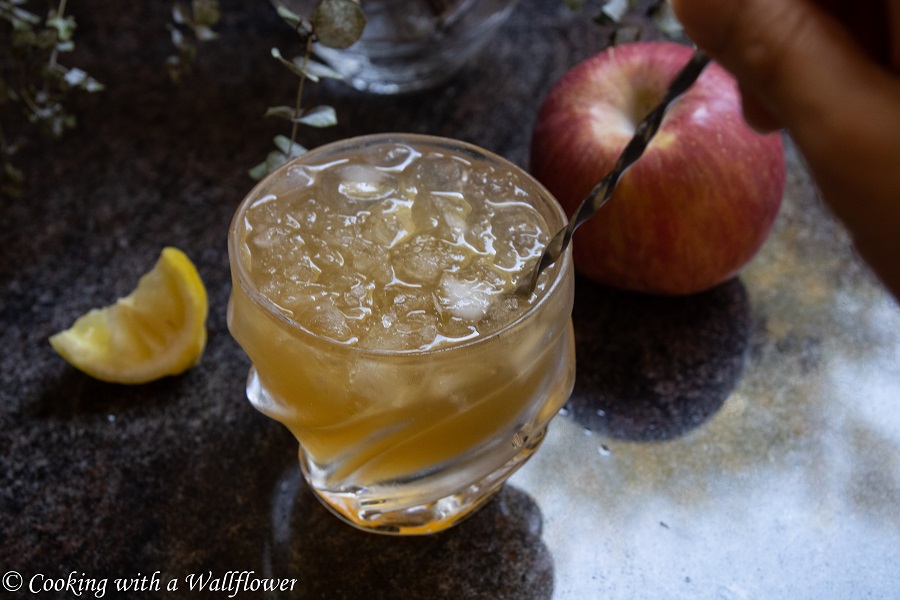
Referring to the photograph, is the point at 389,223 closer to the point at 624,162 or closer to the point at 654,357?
the point at 624,162

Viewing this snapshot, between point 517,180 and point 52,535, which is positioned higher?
point 517,180

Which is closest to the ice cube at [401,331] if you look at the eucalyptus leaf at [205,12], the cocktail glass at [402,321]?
the cocktail glass at [402,321]

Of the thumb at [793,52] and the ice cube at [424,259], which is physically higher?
the thumb at [793,52]

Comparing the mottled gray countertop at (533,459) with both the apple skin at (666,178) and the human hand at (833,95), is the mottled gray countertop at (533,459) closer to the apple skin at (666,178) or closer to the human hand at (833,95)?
the apple skin at (666,178)

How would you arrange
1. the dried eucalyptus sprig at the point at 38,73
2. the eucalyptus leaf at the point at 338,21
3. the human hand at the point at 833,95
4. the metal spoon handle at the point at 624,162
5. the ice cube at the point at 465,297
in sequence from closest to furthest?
1. the human hand at the point at 833,95
2. the metal spoon handle at the point at 624,162
3. the ice cube at the point at 465,297
4. the eucalyptus leaf at the point at 338,21
5. the dried eucalyptus sprig at the point at 38,73

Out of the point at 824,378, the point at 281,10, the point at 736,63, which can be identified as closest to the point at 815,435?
the point at 824,378

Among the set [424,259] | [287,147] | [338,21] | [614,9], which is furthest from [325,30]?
[614,9]

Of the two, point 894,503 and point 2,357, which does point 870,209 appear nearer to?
point 894,503

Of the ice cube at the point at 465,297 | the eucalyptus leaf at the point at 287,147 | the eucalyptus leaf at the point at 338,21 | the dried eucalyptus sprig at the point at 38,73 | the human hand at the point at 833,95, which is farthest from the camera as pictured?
the dried eucalyptus sprig at the point at 38,73
